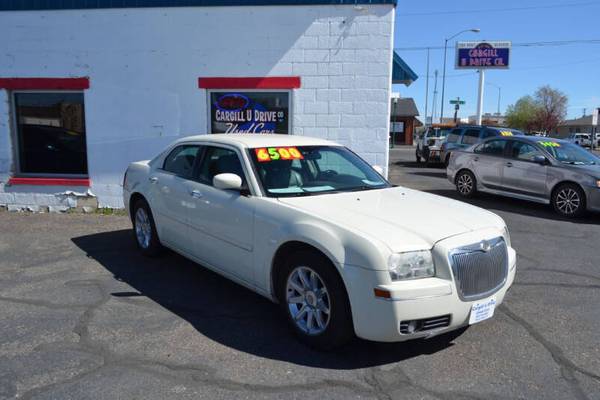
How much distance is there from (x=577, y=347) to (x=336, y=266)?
2.07 m

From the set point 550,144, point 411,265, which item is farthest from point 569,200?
point 411,265

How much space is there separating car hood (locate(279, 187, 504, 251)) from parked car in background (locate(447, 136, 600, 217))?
5.91 metres

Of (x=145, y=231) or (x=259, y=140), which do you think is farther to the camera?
(x=145, y=231)

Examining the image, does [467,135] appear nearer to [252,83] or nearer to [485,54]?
[485,54]

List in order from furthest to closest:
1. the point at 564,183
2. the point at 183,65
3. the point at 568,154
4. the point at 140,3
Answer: the point at 568,154 → the point at 564,183 → the point at 183,65 → the point at 140,3

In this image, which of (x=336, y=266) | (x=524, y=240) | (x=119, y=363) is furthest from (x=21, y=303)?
(x=524, y=240)

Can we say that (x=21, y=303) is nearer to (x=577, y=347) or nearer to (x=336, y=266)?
(x=336, y=266)

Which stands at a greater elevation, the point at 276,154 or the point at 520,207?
the point at 276,154

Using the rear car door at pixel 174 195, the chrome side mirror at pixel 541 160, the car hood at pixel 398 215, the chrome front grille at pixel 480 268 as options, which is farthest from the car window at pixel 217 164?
the chrome side mirror at pixel 541 160

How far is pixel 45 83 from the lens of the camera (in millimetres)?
9016

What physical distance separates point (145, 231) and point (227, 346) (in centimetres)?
282

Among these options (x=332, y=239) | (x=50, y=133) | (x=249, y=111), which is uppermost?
(x=249, y=111)

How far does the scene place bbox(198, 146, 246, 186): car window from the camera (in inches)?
190

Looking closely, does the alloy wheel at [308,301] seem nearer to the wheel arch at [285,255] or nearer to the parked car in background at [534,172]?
the wheel arch at [285,255]
